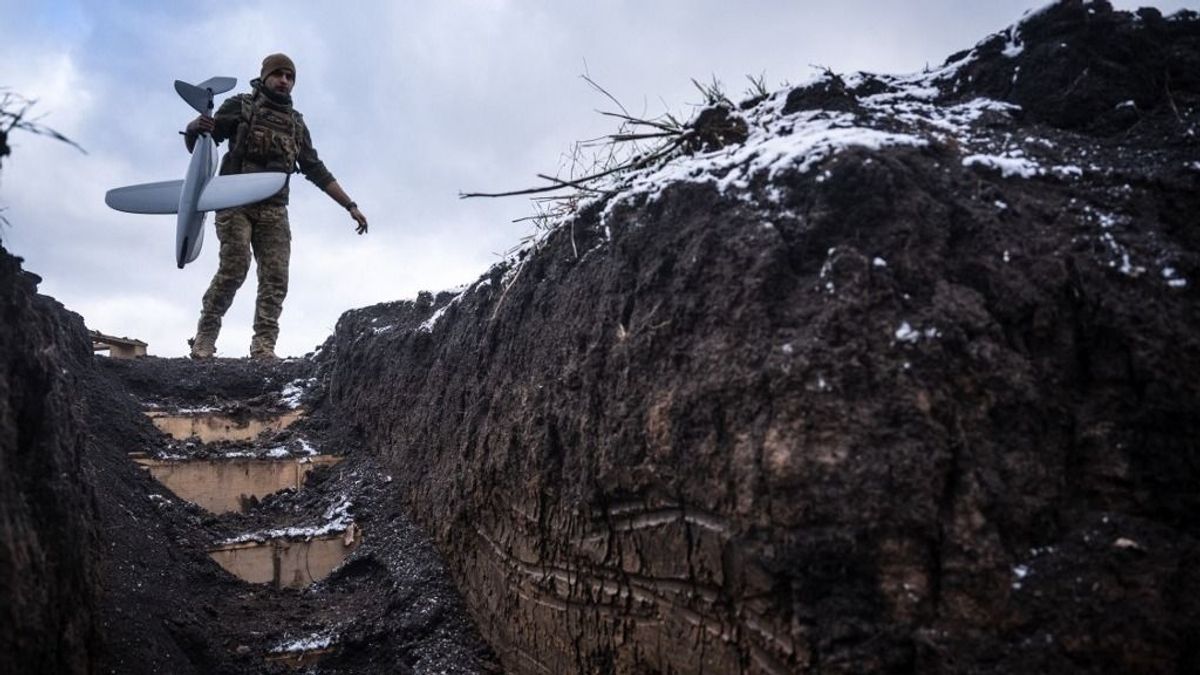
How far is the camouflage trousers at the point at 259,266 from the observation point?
651 cm

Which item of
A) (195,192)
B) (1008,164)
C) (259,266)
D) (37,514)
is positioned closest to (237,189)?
(195,192)

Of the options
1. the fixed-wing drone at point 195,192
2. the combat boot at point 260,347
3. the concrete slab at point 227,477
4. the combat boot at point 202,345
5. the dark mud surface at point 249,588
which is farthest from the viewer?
the combat boot at point 260,347

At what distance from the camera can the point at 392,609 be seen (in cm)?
377

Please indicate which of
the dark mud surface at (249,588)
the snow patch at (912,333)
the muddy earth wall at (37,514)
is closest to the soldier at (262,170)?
the dark mud surface at (249,588)

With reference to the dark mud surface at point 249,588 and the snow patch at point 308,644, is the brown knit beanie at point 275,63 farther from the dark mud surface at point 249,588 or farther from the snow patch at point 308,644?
the snow patch at point 308,644

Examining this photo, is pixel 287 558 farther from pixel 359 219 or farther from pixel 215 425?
pixel 359 219

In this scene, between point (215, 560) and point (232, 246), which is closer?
point (215, 560)

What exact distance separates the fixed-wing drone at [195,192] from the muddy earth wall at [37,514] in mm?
3220

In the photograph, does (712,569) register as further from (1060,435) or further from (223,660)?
(223,660)

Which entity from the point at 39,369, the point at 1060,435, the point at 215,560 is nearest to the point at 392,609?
the point at 215,560

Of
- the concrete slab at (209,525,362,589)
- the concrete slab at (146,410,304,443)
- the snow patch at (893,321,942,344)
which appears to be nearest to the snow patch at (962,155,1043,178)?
the snow patch at (893,321,942,344)

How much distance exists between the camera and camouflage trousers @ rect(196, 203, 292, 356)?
21.4 ft

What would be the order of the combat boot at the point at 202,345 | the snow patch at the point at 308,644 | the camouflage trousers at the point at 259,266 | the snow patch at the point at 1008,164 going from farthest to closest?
the combat boot at the point at 202,345 < the camouflage trousers at the point at 259,266 < the snow patch at the point at 308,644 < the snow patch at the point at 1008,164

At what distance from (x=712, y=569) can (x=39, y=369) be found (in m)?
1.99
